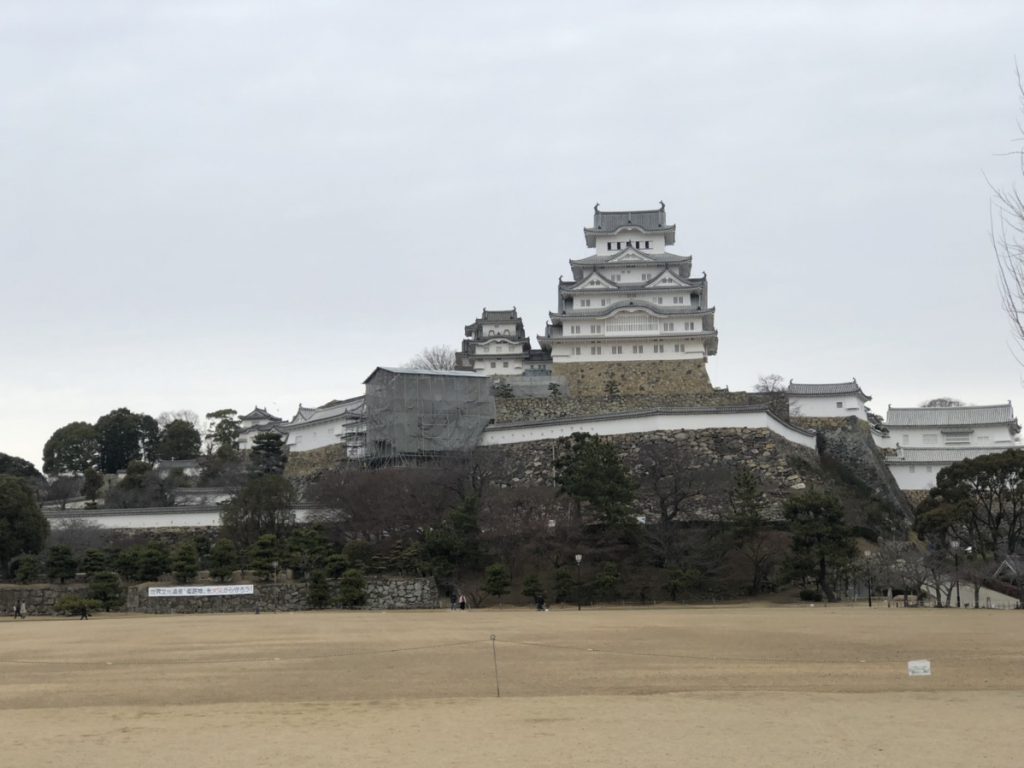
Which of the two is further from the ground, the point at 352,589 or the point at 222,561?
the point at 222,561

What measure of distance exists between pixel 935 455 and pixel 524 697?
1626 inches

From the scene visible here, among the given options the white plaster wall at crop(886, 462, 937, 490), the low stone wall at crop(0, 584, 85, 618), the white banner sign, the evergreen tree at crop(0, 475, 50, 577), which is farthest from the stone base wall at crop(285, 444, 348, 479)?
the white plaster wall at crop(886, 462, 937, 490)

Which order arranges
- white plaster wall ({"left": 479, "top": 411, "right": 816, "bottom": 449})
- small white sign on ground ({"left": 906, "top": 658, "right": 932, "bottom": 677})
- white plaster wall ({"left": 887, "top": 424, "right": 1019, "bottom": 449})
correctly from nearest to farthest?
small white sign on ground ({"left": 906, "top": 658, "right": 932, "bottom": 677}) → white plaster wall ({"left": 479, "top": 411, "right": 816, "bottom": 449}) → white plaster wall ({"left": 887, "top": 424, "right": 1019, "bottom": 449})

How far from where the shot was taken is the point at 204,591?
33.1 m

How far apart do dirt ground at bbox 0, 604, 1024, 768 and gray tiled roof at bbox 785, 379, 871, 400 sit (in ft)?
89.4

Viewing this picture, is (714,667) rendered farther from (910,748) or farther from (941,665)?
(910,748)

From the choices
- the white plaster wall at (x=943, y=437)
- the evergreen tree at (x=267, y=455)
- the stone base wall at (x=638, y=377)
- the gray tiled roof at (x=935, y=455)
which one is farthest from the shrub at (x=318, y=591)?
the white plaster wall at (x=943, y=437)

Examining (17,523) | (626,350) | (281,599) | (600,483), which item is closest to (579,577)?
(600,483)

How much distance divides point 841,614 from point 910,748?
16.2m

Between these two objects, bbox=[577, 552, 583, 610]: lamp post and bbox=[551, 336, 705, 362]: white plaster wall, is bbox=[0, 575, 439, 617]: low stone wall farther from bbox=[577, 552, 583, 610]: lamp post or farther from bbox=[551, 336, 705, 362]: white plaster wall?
bbox=[551, 336, 705, 362]: white plaster wall

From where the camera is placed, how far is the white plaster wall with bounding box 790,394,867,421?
48938 millimetres

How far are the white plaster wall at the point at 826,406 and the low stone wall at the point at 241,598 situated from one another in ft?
72.0

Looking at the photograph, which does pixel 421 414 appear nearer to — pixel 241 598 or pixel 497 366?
pixel 497 366

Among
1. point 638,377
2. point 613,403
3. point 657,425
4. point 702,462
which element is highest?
point 638,377
